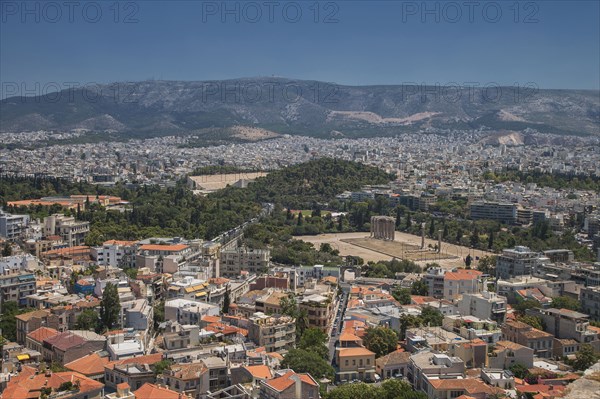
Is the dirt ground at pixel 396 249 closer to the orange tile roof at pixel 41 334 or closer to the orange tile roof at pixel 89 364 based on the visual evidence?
the orange tile roof at pixel 41 334

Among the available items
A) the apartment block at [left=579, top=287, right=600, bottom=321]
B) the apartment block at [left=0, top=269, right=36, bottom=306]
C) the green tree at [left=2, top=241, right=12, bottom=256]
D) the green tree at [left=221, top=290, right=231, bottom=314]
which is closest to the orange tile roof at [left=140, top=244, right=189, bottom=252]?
the green tree at [left=2, top=241, right=12, bottom=256]

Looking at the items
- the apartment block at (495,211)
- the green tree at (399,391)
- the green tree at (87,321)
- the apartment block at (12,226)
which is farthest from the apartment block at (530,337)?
the apartment block at (495,211)

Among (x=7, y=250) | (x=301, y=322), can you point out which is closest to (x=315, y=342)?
(x=301, y=322)

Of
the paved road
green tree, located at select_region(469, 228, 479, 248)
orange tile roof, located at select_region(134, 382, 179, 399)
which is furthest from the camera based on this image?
green tree, located at select_region(469, 228, 479, 248)

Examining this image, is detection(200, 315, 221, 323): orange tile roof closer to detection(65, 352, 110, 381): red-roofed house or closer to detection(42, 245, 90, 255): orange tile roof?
detection(65, 352, 110, 381): red-roofed house

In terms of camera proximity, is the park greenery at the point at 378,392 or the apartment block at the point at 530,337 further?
the apartment block at the point at 530,337

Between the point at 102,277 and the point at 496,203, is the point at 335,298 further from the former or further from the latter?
the point at 496,203

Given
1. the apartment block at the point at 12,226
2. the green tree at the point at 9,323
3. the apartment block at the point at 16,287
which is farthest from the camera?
the apartment block at the point at 12,226
